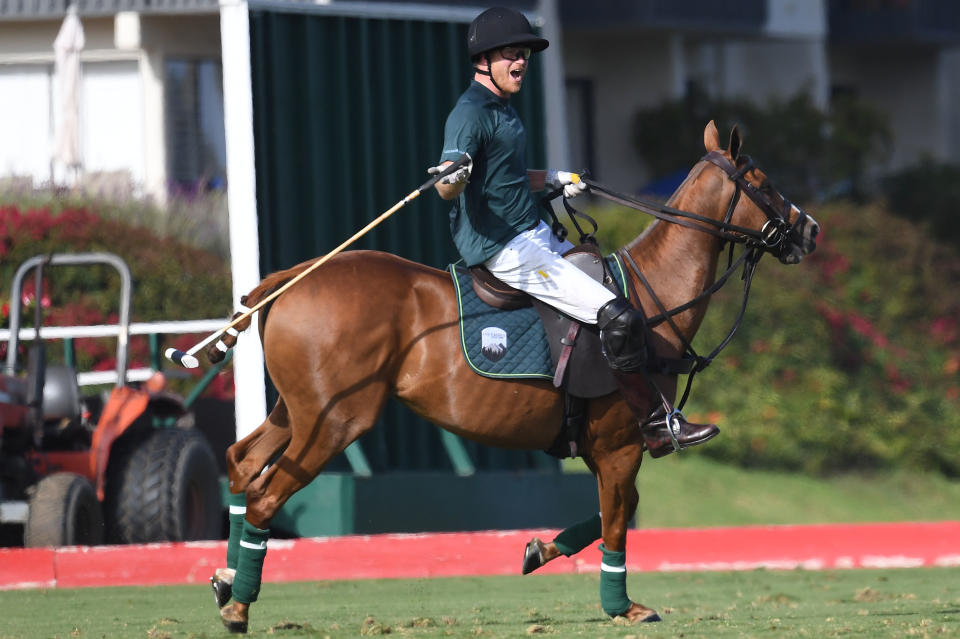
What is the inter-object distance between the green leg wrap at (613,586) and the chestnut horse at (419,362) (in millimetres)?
56

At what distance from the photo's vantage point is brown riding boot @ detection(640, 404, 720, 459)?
25.7 ft

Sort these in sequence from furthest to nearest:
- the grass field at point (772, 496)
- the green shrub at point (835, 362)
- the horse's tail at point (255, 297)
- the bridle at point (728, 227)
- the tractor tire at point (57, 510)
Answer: the green shrub at point (835, 362)
the grass field at point (772, 496)
the tractor tire at point (57, 510)
the bridle at point (728, 227)
the horse's tail at point (255, 297)

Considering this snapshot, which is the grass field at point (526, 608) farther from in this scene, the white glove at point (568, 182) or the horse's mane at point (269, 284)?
the white glove at point (568, 182)

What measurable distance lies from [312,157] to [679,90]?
1596cm

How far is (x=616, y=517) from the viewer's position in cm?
794

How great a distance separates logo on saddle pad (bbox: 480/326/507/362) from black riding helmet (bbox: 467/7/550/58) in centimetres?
123

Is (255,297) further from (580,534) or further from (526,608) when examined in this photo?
(526,608)

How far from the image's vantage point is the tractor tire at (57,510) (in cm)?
1026

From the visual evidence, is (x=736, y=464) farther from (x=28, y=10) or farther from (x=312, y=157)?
(x=28, y=10)

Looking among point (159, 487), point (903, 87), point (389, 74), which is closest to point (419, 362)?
point (159, 487)

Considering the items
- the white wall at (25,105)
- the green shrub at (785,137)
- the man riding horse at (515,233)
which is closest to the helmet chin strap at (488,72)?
the man riding horse at (515,233)

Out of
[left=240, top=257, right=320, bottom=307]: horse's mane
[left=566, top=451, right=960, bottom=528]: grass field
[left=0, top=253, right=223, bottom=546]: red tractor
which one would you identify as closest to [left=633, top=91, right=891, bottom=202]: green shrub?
[left=566, top=451, right=960, bottom=528]: grass field

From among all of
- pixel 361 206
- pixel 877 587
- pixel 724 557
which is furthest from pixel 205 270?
pixel 877 587

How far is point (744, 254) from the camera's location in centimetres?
827
